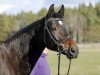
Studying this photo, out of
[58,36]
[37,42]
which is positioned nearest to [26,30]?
[37,42]

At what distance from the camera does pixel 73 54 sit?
721cm

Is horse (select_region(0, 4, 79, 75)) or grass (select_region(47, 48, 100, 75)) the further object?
grass (select_region(47, 48, 100, 75))

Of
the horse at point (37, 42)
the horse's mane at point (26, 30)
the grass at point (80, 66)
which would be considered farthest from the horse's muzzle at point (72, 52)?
the grass at point (80, 66)

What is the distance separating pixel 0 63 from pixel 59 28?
1.25 metres

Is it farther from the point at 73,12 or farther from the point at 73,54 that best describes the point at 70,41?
the point at 73,12

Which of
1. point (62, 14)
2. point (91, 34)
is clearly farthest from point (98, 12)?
point (62, 14)

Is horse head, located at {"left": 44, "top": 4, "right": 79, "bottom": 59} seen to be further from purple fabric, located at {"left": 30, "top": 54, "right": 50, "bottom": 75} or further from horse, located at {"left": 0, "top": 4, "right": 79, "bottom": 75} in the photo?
purple fabric, located at {"left": 30, "top": 54, "right": 50, "bottom": 75}

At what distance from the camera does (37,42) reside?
735 cm

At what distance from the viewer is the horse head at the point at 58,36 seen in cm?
720

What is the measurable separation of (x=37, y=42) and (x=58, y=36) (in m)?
0.42

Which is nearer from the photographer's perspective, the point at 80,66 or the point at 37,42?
the point at 37,42

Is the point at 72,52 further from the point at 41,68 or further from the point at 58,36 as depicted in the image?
the point at 41,68

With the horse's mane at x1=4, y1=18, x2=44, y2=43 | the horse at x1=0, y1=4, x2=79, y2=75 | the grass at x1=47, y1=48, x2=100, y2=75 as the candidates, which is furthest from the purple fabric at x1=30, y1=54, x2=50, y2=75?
the grass at x1=47, y1=48, x2=100, y2=75

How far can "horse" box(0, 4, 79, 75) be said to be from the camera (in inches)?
284
